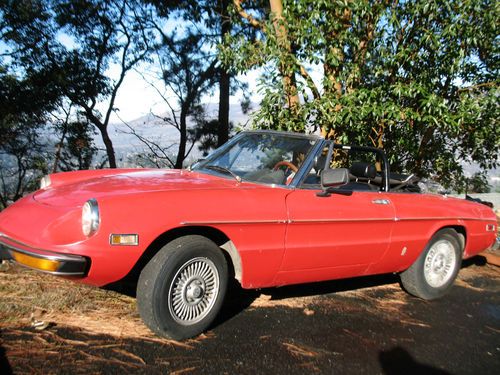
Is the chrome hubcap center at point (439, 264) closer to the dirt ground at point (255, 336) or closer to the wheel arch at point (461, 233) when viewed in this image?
the wheel arch at point (461, 233)

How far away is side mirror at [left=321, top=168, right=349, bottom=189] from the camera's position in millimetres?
3580

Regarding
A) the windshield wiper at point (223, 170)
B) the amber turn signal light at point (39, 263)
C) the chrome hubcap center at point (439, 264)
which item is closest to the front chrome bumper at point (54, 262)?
the amber turn signal light at point (39, 263)

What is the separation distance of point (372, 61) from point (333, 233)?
3891mm

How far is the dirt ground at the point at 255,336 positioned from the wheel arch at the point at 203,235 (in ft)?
1.40

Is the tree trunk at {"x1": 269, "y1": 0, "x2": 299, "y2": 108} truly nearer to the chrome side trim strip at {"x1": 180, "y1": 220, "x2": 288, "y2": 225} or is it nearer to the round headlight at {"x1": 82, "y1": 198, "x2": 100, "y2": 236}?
the chrome side trim strip at {"x1": 180, "y1": 220, "x2": 288, "y2": 225}

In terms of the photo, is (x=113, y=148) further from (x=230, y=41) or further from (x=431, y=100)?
(x=431, y=100)

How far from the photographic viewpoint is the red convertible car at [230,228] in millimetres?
2764

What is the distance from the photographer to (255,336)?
10.6 ft

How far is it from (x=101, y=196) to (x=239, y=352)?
138 centimetres

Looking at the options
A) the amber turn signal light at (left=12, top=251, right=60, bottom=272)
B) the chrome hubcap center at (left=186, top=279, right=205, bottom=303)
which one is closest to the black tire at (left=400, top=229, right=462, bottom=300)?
the chrome hubcap center at (left=186, top=279, right=205, bottom=303)

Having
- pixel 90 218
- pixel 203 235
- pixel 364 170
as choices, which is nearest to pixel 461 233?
pixel 364 170

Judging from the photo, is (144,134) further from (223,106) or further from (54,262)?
(54,262)

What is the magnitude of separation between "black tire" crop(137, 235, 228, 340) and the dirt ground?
12 cm

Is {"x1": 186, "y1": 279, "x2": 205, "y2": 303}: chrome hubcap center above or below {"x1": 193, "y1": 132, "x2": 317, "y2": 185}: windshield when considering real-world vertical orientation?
below
